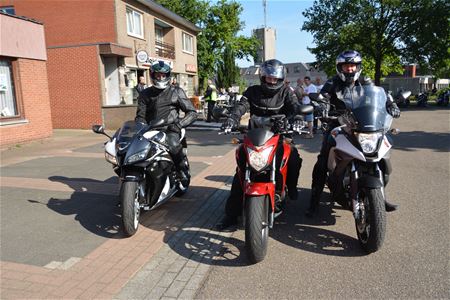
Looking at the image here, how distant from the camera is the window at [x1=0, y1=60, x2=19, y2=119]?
11219 mm

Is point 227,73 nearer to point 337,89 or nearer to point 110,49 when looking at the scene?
point 110,49

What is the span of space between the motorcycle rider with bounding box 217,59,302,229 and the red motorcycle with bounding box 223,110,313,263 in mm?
299

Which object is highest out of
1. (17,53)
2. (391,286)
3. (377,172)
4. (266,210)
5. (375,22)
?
(375,22)

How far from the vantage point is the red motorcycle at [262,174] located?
347cm

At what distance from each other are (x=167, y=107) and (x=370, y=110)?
260 cm

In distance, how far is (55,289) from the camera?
10.5 feet

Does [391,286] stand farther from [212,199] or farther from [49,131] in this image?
[49,131]

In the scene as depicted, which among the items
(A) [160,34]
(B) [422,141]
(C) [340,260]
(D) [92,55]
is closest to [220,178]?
(C) [340,260]

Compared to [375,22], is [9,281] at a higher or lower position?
lower

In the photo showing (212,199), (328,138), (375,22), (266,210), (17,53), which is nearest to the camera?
(266,210)

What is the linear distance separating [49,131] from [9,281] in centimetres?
1040

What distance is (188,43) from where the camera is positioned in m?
30.2

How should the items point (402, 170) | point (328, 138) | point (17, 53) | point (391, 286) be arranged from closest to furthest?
point (391, 286), point (328, 138), point (402, 170), point (17, 53)

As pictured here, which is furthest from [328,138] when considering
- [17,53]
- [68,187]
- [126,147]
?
[17,53]
